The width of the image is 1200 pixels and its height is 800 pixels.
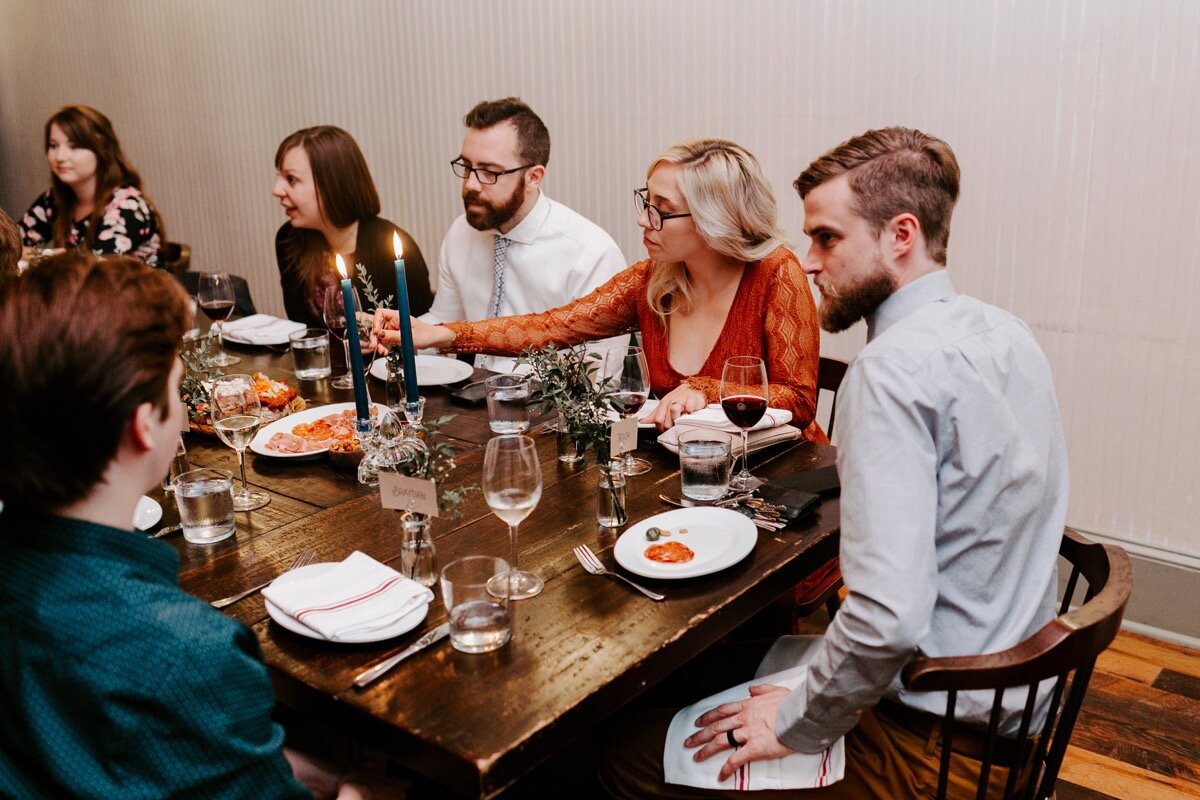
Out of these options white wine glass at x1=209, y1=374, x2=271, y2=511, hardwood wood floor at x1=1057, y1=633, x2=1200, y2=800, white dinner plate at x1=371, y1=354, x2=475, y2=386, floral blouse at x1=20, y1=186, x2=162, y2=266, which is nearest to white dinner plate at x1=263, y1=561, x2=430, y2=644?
white wine glass at x1=209, y1=374, x2=271, y2=511

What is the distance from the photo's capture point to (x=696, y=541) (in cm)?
170

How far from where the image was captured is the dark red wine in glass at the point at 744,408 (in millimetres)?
1880

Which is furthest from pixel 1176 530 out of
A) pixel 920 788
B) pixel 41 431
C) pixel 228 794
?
pixel 41 431

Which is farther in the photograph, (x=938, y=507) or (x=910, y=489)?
(x=938, y=507)

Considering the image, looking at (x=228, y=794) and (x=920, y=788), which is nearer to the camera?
(x=228, y=794)

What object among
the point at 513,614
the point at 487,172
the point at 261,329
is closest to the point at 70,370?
the point at 513,614

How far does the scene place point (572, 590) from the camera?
1.56 m

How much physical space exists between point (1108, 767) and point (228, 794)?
207 cm

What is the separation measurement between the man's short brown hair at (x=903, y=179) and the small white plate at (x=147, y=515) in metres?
1.30

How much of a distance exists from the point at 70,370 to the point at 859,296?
108cm

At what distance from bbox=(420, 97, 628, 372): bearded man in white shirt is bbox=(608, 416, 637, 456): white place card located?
55.5 inches

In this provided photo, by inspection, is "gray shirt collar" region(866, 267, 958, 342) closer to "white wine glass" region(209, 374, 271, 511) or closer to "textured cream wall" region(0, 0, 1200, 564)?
"white wine glass" region(209, 374, 271, 511)

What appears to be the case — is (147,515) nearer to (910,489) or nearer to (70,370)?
(70,370)

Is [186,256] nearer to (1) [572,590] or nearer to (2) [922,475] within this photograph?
(1) [572,590]
